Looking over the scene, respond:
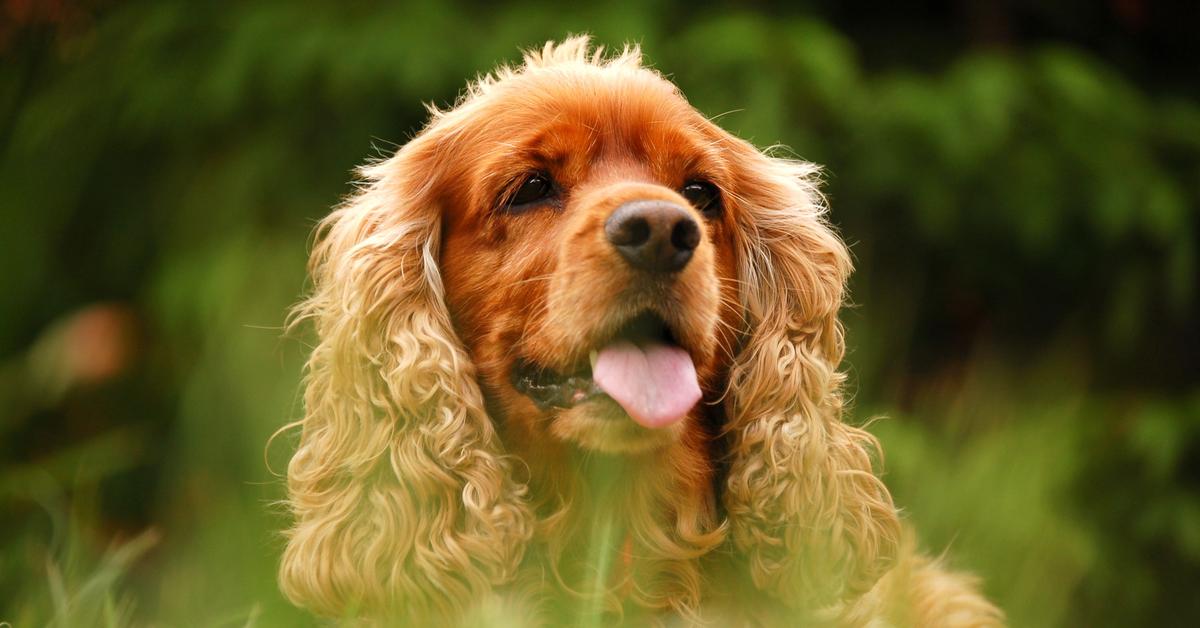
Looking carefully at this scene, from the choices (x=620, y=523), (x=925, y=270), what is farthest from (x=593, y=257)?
(x=925, y=270)

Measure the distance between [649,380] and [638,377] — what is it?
0.02 m

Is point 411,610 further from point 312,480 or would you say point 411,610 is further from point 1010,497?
point 1010,497

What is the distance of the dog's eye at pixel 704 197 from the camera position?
2.65 meters

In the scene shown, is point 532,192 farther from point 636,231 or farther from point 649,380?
point 649,380

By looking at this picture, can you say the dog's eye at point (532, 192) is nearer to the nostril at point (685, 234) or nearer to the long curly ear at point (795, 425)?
the nostril at point (685, 234)

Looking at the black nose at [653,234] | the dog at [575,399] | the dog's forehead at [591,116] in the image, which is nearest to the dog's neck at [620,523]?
the dog at [575,399]

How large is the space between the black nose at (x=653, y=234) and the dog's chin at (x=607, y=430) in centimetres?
29

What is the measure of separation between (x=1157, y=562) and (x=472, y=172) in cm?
369

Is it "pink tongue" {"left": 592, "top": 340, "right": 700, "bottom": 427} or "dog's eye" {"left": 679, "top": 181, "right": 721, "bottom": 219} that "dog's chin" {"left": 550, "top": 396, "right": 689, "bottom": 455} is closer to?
"pink tongue" {"left": 592, "top": 340, "right": 700, "bottom": 427}

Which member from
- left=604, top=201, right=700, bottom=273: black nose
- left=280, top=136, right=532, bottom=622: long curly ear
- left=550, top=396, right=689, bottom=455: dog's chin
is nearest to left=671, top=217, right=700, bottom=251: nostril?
left=604, top=201, right=700, bottom=273: black nose

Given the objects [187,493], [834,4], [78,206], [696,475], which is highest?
[834,4]

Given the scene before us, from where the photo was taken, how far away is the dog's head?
233cm

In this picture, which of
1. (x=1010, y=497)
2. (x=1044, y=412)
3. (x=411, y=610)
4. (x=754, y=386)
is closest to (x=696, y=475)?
(x=754, y=386)

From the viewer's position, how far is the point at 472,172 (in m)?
2.61
